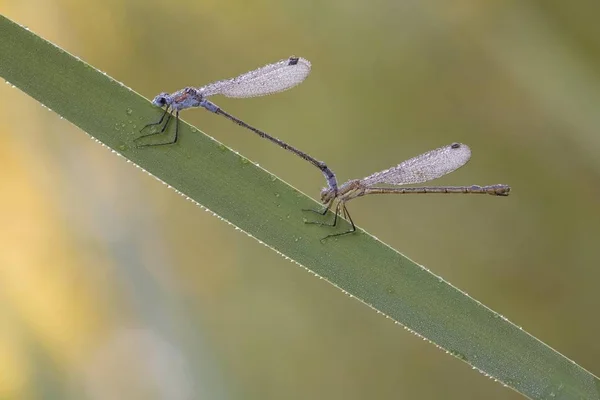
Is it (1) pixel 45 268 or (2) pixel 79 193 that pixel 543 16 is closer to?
(2) pixel 79 193

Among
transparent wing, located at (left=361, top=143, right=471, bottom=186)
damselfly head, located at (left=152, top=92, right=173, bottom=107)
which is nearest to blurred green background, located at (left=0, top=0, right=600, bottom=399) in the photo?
transparent wing, located at (left=361, top=143, right=471, bottom=186)

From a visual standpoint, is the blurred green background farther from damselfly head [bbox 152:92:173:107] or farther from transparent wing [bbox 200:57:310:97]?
damselfly head [bbox 152:92:173:107]

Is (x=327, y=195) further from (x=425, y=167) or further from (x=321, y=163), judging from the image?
(x=425, y=167)

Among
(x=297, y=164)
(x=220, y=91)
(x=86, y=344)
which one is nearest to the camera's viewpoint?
(x=220, y=91)

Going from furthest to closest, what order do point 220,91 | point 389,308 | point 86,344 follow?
point 86,344, point 220,91, point 389,308

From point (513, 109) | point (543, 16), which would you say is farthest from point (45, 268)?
point (543, 16)

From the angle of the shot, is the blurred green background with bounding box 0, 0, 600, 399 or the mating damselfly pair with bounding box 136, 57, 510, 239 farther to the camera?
the blurred green background with bounding box 0, 0, 600, 399

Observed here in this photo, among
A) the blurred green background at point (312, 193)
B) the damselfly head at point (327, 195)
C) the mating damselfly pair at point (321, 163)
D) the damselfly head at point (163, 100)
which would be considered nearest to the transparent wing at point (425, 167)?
the mating damselfly pair at point (321, 163)
